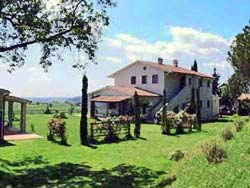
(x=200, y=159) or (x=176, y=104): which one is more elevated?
(x=176, y=104)

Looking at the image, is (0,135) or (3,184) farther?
(0,135)

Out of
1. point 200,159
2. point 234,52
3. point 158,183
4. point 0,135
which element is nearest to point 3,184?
point 158,183

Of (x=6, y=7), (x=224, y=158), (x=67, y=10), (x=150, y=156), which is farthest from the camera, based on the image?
(x=150, y=156)

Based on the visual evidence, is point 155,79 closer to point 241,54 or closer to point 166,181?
point 241,54

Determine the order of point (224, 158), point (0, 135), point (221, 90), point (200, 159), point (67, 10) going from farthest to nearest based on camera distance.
Result: point (221, 90), point (0, 135), point (67, 10), point (200, 159), point (224, 158)

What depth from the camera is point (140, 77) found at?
62969mm

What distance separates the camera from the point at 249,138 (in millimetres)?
19266

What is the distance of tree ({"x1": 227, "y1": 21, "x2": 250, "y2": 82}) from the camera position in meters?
58.4

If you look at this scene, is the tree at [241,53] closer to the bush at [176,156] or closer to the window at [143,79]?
the window at [143,79]

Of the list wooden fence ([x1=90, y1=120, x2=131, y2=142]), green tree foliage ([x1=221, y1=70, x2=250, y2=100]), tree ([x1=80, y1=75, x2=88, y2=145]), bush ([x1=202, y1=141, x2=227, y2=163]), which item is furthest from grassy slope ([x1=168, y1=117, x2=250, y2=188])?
green tree foliage ([x1=221, y1=70, x2=250, y2=100])

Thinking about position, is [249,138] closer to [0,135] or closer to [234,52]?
[0,135]

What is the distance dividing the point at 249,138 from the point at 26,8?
37.8 ft

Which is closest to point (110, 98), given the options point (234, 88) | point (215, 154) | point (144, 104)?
point (144, 104)

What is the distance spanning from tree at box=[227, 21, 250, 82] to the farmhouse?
19.8 ft
